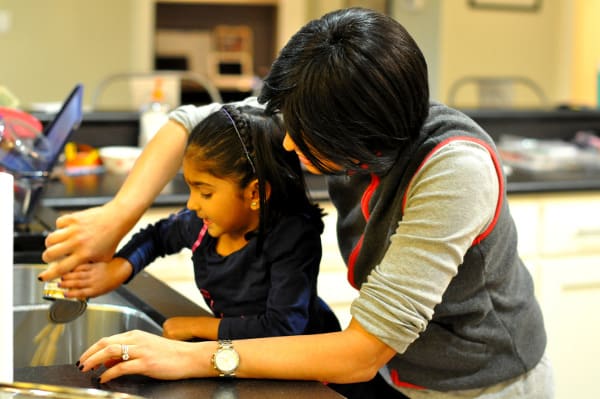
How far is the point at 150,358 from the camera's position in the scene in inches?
36.6

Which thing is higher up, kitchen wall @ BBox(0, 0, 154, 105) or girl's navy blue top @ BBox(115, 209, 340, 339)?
girl's navy blue top @ BBox(115, 209, 340, 339)

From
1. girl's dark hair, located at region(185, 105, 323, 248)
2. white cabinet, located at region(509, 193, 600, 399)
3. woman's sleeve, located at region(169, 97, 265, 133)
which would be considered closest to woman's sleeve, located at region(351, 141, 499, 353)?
girl's dark hair, located at region(185, 105, 323, 248)

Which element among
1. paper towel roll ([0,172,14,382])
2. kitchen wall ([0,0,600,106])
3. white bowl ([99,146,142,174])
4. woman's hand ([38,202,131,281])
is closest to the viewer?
paper towel roll ([0,172,14,382])

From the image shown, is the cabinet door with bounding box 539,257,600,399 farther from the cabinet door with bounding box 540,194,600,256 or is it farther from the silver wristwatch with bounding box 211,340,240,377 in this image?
the silver wristwatch with bounding box 211,340,240,377

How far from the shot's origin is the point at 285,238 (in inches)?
46.6

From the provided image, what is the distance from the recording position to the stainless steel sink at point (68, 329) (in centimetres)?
128

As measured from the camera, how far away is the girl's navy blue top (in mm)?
1138

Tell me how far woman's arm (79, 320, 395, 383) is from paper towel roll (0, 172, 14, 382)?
124 millimetres

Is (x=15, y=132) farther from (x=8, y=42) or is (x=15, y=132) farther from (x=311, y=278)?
(x=8, y=42)

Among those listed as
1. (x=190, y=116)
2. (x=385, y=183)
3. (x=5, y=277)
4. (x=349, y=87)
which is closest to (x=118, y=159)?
(x=190, y=116)

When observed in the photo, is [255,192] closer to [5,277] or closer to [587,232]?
[5,277]

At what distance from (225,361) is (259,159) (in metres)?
0.32

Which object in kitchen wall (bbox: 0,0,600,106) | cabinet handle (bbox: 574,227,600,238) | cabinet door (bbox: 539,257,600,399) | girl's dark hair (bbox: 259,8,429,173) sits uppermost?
girl's dark hair (bbox: 259,8,429,173)

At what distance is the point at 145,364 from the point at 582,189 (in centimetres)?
196
